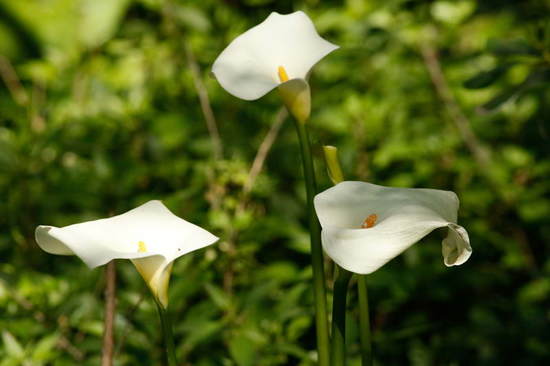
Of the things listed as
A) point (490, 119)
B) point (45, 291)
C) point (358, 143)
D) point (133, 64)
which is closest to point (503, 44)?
point (358, 143)

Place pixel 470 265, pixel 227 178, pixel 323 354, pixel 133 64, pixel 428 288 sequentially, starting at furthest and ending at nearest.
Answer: pixel 133 64 < pixel 470 265 < pixel 428 288 < pixel 227 178 < pixel 323 354

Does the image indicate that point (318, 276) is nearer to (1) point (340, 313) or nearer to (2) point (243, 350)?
(1) point (340, 313)

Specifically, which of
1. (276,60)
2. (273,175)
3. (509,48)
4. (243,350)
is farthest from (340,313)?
(273,175)

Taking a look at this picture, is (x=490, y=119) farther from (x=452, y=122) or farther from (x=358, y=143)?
(x=358, y=143)

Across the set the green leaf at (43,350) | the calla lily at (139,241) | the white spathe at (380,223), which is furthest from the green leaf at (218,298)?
the white spathe at (380,223)

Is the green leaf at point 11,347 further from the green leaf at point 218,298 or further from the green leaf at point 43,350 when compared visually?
the green leaf at point 218,298

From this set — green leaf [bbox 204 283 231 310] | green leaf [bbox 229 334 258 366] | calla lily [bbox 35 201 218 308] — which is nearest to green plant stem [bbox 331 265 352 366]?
calla lily [bbox 35 201 218 308]

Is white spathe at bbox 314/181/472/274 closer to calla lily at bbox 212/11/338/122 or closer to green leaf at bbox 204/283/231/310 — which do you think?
calla lily at bbox 212/11/338/122

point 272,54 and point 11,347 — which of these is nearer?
point 272,54
